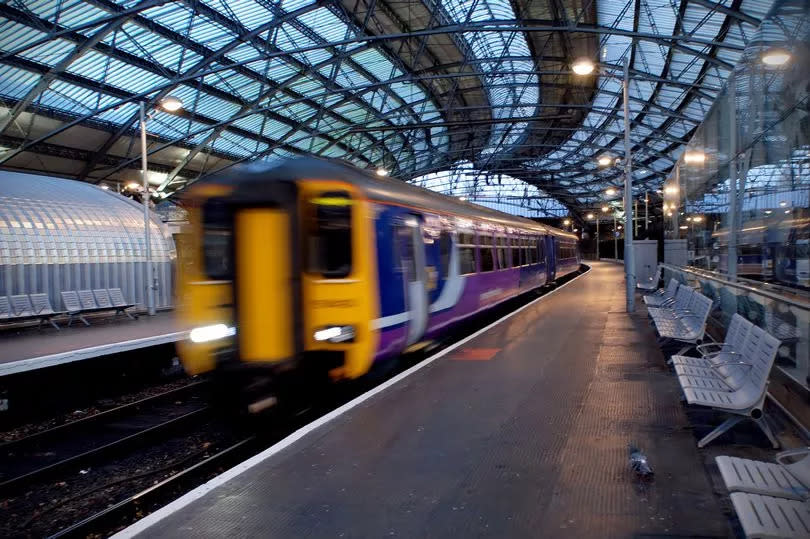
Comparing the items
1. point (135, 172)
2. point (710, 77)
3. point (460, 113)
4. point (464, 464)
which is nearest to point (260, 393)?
point (464, 464)

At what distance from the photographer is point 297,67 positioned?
2672cm

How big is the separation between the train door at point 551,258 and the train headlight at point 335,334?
17.1 m

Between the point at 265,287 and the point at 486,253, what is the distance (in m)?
7.12

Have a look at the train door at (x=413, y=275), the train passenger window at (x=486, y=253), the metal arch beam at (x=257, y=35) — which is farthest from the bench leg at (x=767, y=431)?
the metal arch beam at (x=257, y=35)

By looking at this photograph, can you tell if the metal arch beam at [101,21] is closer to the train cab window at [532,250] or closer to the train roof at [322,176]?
the train roof at [322,176]

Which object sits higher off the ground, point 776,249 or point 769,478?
point 776,249

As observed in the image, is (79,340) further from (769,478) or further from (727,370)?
(769,478)

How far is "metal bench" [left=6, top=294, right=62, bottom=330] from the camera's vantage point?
13.7 m

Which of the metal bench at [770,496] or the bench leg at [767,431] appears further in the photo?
the bench leg at [767,431]

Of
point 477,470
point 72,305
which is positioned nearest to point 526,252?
point 72,305

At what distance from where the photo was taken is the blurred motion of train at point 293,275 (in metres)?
6.71

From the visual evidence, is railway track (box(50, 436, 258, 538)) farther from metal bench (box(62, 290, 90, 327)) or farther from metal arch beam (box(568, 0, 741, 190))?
metal arch beam (box(568, 0, 741, 190))

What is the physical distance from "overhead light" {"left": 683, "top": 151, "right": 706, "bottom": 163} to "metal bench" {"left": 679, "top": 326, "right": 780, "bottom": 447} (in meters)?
6.55

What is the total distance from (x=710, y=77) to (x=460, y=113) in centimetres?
1715
